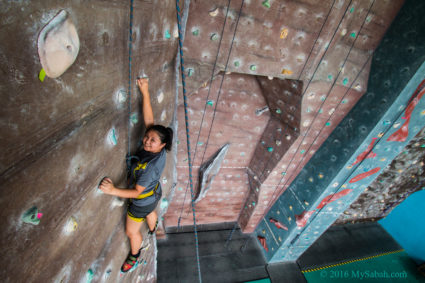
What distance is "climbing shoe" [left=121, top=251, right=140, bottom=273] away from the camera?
1332mm

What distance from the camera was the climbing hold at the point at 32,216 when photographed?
0.50 metres

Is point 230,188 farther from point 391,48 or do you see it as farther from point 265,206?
point 391,48

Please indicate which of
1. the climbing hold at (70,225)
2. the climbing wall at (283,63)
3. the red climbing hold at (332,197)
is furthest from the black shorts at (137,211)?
the red climbing hold at (332,197)

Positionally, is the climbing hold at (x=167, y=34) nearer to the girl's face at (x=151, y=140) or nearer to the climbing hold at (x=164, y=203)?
the girl's face at (x=151, y=140)

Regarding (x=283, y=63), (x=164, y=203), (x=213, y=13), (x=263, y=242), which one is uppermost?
(x=213, y=13)

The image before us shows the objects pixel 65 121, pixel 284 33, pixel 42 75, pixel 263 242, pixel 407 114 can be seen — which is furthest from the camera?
pixel 263 242

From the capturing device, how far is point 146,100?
0.99m

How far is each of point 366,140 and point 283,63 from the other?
113 centimetres

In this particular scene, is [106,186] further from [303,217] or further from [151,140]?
[303,217]

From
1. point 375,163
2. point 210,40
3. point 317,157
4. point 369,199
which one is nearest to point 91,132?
point 210,40

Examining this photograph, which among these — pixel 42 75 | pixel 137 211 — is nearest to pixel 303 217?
pixel 137 211

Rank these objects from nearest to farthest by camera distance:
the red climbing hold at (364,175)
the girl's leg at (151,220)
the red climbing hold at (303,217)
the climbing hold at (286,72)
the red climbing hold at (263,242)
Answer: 1. the girl's leg at (151,220)
2. the climbing hold at (286,72)
3. the red climbing hold at (364,175)
4. the red climbing hold at (303,217)
5. the red climbing hold at (263,242)

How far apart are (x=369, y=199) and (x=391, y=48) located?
301 centimetres

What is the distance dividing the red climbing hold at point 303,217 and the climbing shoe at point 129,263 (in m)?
2.07
